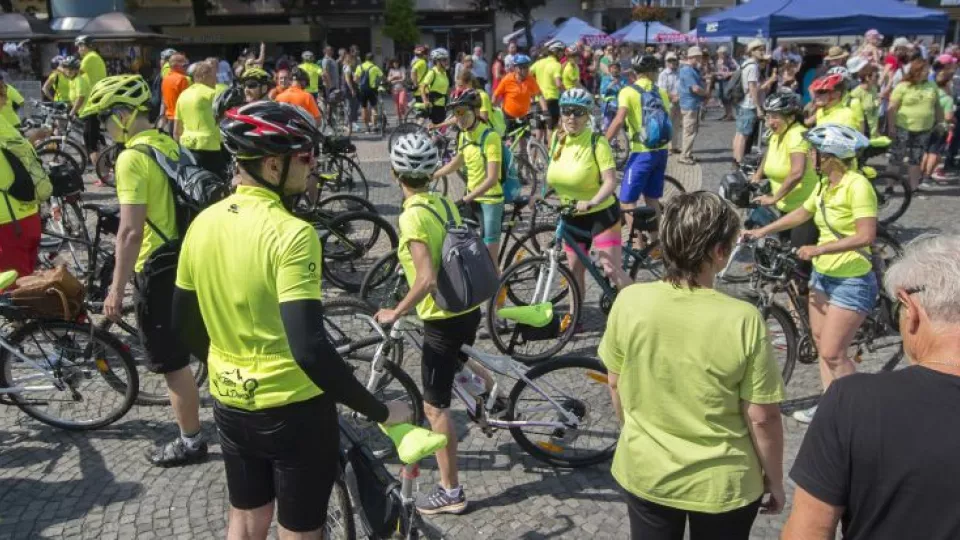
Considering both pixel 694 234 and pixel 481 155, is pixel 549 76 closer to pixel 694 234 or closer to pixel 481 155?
pixel 481 155

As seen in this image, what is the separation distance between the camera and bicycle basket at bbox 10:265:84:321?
4.44 meters

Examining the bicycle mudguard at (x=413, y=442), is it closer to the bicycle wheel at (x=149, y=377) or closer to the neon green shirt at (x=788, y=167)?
the bicycle wheel at (x=149, y=377)

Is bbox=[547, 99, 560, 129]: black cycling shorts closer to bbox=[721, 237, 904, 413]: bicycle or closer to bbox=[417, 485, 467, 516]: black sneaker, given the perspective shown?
bbox=[721, 237, 904, 413]: bicycle

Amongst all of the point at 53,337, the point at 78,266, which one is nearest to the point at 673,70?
the point at 78,266

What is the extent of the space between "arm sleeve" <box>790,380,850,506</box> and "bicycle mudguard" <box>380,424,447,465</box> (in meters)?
1.16

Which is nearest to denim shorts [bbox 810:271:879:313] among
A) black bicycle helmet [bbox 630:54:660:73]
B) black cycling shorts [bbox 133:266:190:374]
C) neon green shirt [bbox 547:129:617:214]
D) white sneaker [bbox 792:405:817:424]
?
white sneaker [bbox 792:405:817:424]

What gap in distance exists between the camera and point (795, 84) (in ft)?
47.4

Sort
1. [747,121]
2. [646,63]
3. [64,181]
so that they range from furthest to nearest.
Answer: [747,121] → [646,63] → [64,181]

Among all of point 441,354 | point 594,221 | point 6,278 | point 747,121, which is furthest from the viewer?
point 747,121

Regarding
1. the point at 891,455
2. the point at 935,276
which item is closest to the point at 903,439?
the point at 891,455

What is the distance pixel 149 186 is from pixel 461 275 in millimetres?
1692

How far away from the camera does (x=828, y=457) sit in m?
1.63

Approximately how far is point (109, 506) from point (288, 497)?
1.93 m

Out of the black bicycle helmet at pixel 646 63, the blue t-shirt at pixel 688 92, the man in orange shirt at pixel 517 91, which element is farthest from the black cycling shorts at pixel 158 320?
the blue t-shirt at pixel 688 92
